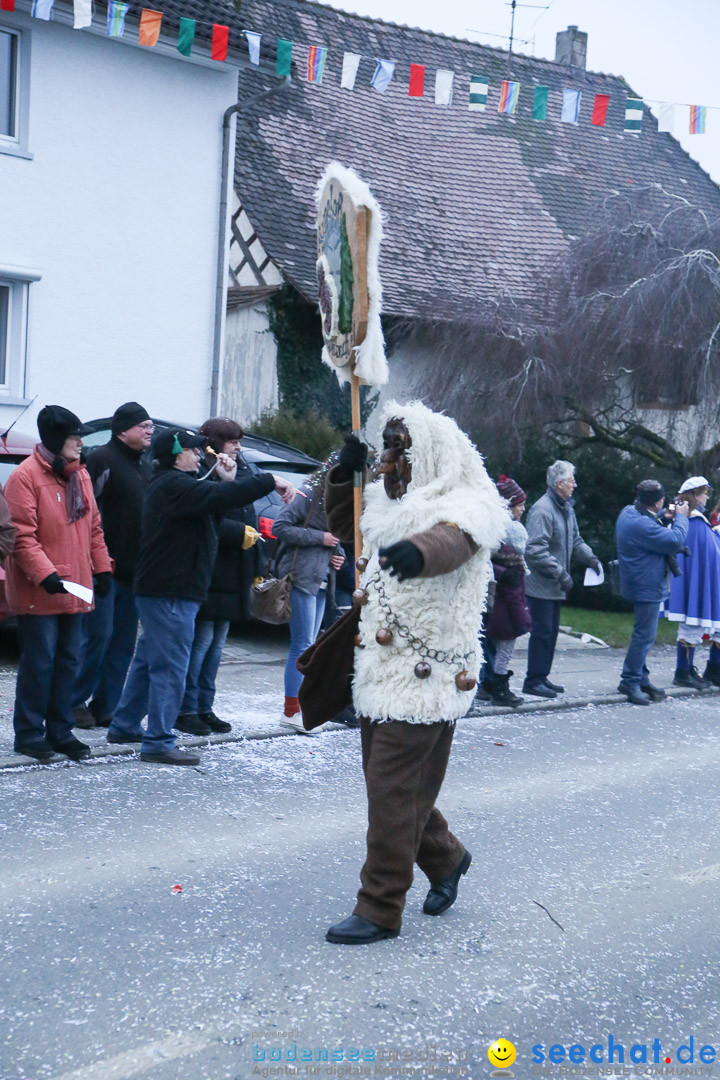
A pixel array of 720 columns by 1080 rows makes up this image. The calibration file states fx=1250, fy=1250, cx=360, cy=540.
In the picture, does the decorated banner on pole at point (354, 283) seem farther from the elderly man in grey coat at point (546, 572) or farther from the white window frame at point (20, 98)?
the white window frame at point (20, 98)

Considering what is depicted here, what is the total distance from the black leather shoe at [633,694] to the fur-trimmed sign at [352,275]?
599 cm

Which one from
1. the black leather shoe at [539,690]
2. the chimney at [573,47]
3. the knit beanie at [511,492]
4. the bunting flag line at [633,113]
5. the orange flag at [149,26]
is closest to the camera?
the knit beanie at [511,492]

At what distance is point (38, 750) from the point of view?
22.0 feet

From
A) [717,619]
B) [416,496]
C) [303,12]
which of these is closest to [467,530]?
[416,496]

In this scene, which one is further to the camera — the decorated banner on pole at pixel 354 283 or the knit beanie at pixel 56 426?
the knit beanie at pixel 56 426

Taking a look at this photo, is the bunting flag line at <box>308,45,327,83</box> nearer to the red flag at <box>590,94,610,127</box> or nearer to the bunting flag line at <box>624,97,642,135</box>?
the red flag at <box>590,94,610,127</box>

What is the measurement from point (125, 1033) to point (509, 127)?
24.8 metres

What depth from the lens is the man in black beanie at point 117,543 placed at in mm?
7508

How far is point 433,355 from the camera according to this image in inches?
723

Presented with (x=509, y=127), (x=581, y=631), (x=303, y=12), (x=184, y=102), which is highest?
(x=303, y=12)

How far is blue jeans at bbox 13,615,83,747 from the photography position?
668cm

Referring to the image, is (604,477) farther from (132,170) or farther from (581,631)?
(132,170)

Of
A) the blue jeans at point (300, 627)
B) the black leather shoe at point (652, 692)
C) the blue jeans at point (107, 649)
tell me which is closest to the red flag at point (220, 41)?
the blue jeans at point (300, 627)

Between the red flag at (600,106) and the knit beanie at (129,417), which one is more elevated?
the red flag at (600,106)
